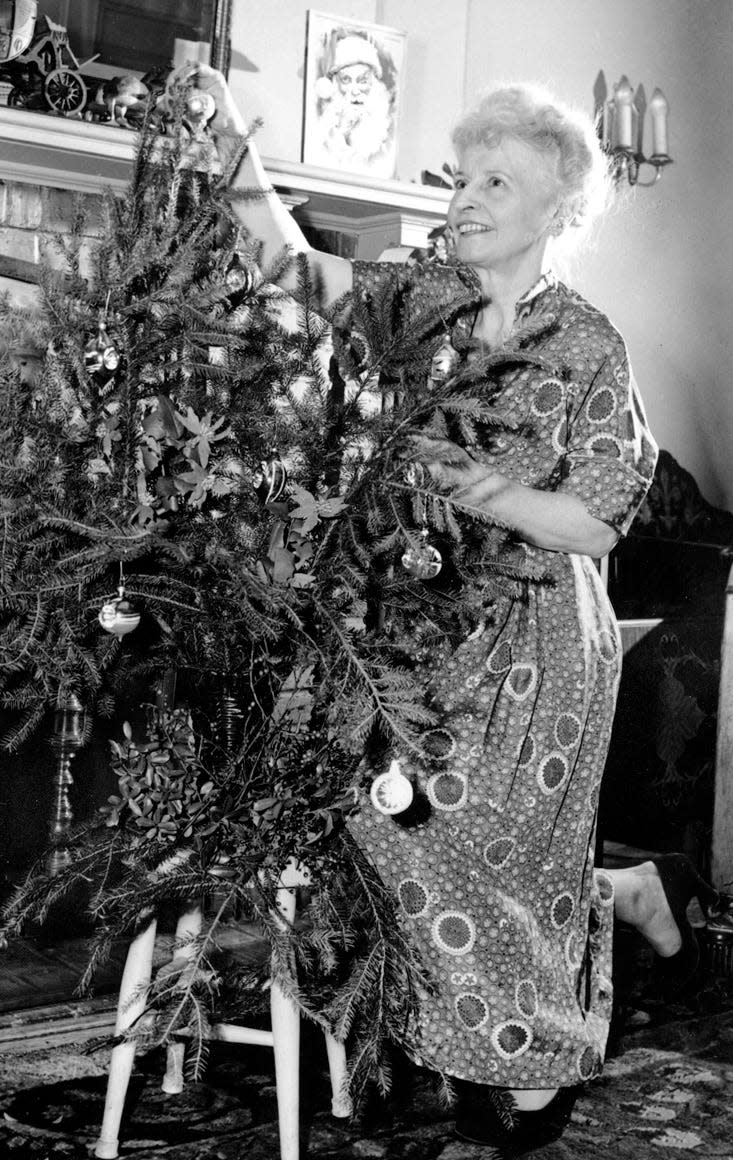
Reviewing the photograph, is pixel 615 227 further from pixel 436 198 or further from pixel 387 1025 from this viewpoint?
pixel 387 1025

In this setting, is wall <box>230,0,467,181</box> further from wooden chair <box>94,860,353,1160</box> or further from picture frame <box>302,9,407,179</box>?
wooden chair <box>94,860,353,1160</box>

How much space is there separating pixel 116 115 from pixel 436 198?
32.3 inches

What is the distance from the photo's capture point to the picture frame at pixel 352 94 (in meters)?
3.19

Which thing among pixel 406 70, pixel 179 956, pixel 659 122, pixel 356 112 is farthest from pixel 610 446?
pixel 659 122

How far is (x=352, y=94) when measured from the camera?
3.23 meters

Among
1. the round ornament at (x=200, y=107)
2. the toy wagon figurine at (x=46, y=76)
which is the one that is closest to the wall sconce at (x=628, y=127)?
the toy wagon figurine at (x=46, y=76)

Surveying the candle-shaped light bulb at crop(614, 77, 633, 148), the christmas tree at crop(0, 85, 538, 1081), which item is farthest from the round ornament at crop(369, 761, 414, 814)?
the candle-shaped light bulb at crop(614, 77, 633, 148)

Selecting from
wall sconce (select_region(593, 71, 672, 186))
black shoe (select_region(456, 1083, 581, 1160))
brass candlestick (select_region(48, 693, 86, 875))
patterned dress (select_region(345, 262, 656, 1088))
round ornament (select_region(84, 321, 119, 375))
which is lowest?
black shoe (select_region(456, 1083, 581, 1160))

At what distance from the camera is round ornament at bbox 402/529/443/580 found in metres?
1.48

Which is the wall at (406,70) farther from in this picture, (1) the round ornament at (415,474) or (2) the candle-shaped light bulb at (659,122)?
(1) the round ornament at (415,474)

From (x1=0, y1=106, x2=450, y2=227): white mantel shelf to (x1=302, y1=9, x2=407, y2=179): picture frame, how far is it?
0.09m

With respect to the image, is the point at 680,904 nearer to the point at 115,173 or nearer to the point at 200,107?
the point at 200,107

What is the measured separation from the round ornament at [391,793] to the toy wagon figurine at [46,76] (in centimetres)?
176

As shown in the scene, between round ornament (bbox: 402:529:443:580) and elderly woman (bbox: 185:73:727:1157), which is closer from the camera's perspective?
round ornament (bbox: 402:529:443:580)
